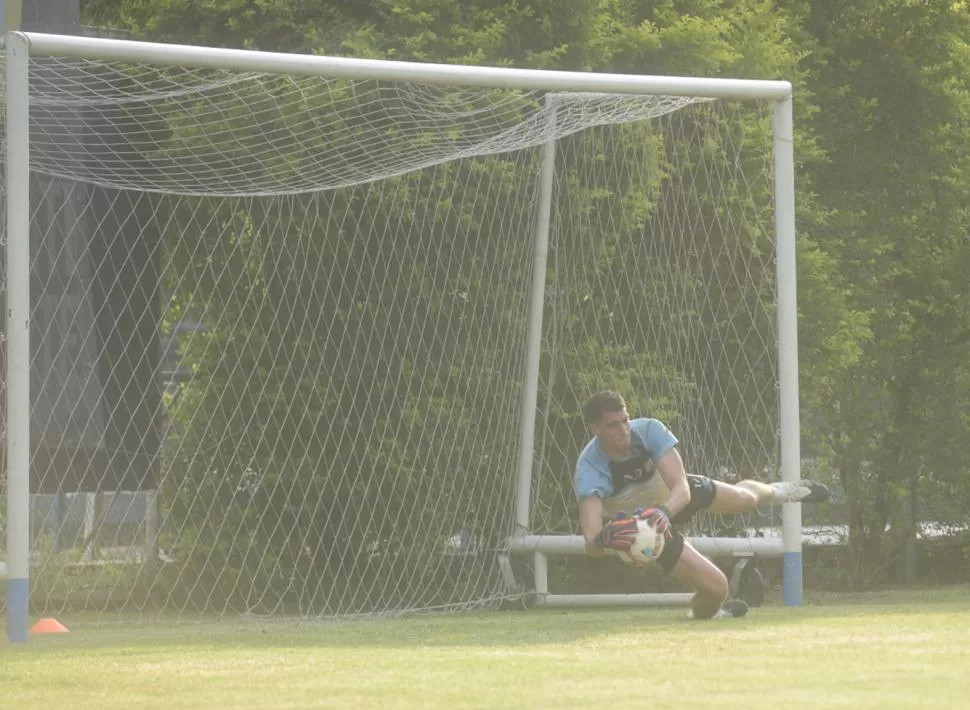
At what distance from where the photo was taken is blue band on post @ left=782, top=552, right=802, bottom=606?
34.6 ft

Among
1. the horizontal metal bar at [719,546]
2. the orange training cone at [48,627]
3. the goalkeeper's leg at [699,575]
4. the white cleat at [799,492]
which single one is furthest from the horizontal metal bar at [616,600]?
the orange training cone at [48,627]

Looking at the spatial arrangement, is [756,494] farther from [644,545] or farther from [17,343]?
[17,343]

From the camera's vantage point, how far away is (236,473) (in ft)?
36.5

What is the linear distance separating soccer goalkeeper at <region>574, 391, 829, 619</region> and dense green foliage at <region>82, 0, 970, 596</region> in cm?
235

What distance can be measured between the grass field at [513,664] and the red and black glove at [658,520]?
45cm

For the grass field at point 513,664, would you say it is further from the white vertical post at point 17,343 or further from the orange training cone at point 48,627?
the white vertical post at point 17,343

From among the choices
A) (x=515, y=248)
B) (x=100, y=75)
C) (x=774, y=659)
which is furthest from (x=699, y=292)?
(x=774, y=659)

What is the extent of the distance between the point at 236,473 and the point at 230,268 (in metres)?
1.25

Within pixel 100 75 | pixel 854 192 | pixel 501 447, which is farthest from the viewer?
pixel 854 192

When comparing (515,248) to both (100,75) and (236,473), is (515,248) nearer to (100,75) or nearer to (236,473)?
(236,473)

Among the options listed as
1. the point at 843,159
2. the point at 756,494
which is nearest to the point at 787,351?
the point at 756,494

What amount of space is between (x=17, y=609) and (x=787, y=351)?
4.70 metres

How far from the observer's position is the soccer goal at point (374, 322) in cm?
1072

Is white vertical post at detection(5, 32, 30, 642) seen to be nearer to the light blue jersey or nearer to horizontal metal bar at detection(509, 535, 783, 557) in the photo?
the light blue jersey
